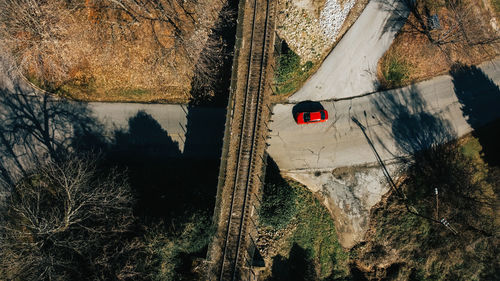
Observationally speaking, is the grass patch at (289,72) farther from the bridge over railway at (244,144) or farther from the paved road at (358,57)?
the bridge over railway at (244,144)

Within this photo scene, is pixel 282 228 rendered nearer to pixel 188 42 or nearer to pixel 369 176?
pixel 369 176

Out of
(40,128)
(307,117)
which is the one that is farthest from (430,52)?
(40,128)

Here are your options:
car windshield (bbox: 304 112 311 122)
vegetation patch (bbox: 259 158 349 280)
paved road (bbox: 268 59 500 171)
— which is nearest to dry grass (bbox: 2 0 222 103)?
paved road (bbox: 268 59 500 171)

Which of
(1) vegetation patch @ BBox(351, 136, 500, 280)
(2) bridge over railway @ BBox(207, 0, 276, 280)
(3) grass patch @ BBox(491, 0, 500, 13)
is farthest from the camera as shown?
(3) grass patch @ BBox(491, 0, 500, 13)

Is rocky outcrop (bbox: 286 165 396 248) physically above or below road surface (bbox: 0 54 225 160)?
below

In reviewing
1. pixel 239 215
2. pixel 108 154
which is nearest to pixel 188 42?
pixel 108 154

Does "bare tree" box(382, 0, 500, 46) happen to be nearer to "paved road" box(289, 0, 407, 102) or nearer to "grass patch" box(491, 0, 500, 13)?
"paved road" box(289, 0, 407, 102)
